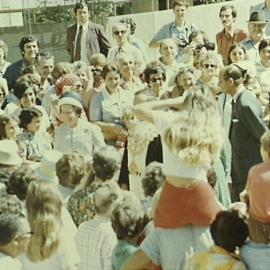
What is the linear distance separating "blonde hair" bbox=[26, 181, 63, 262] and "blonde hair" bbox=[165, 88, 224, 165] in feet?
2.74

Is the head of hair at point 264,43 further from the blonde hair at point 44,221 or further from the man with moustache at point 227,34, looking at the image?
the blonde hair at point 44,221

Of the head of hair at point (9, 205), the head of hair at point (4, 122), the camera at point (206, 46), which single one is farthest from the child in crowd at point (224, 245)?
the camera at point (206, 46)

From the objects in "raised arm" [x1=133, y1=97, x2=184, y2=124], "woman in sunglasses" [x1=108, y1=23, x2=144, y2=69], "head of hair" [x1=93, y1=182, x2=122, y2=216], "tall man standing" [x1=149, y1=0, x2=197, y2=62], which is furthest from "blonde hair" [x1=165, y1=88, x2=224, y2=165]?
"tall man standing" [x1=149, y1=0, x2=197, y2=62]

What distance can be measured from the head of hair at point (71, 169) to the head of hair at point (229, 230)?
163cm

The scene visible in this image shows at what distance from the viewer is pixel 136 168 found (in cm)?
745

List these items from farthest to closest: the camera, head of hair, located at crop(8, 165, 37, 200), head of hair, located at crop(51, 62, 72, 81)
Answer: the camera < head of hair, located at crop(51, 62, 72, 81) < head of hair, located at crop(8, 165, 37, 200)

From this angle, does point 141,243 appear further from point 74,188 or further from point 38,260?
point 74,188

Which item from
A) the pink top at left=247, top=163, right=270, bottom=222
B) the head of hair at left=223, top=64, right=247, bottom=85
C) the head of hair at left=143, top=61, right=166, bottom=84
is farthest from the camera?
the head of hair at left=143, top=61, right=166, bottom=84

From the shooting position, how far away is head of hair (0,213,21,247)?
4.96 metres

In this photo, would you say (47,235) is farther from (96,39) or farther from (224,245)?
(96,39)

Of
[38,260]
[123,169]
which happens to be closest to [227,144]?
[123,169]

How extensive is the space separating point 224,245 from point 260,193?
1.99ft

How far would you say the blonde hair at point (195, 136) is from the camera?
4977 mm

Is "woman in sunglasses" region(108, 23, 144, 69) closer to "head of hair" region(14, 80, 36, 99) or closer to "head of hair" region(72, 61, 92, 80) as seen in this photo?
"head of hair" region(72, 61, 92, 80)
